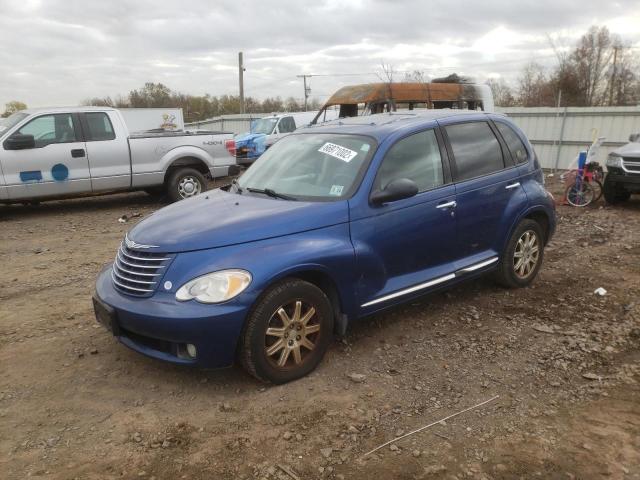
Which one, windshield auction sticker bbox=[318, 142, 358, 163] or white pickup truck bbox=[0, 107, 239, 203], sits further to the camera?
white pickup truck bbox=[0, 107, 239, 203]

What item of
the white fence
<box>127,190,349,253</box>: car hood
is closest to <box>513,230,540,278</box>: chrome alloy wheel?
<box>127,190,349,253</box>: car hood

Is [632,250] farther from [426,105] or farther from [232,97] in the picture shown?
[232,97]

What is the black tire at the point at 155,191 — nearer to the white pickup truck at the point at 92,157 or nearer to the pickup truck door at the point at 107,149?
the white pickup truck at the point at 92,157

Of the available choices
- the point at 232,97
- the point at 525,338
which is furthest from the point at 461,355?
the point at 232,97

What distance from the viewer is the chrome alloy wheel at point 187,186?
10688 mm

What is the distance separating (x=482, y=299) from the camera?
16.9 ft

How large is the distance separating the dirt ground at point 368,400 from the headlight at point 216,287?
734 millimetres

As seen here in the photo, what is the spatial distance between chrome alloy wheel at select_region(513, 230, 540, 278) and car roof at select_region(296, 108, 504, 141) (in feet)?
4.21

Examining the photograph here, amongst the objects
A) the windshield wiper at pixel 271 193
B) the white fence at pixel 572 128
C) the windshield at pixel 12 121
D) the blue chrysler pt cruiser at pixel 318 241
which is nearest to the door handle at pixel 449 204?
the blue chrysler pt cruiser at pixel 318 241

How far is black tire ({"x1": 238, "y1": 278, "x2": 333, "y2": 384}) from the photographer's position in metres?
3.33

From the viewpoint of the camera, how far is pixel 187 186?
10750 millimetres

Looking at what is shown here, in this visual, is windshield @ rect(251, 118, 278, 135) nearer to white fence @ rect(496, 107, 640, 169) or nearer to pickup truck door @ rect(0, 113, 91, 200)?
white fence @ rect(496, 107, 640, 169)

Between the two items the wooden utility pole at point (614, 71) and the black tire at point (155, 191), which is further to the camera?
the wooden utility pole at point (614, 71)

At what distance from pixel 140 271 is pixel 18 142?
6.84 metres
